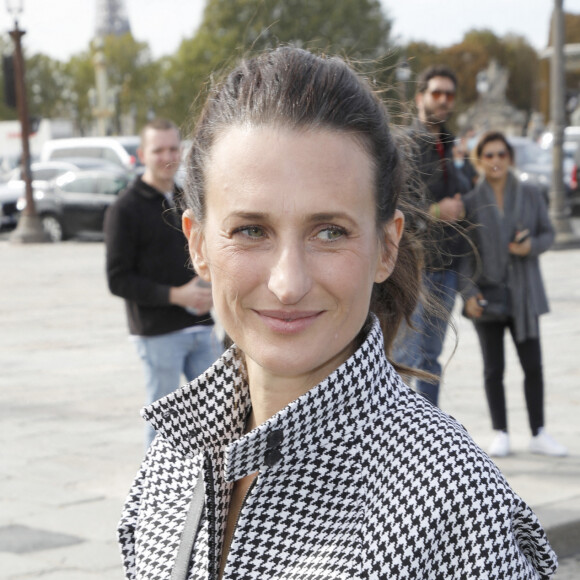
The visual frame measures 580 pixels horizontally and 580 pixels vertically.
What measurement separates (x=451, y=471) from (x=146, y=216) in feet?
14.7

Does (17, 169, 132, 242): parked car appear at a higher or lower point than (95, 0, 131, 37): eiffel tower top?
lower

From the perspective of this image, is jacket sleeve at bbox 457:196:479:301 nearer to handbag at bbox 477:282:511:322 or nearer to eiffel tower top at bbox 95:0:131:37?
handbag at bbox 477:282:511:322

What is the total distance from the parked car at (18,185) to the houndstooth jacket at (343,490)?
992 inches

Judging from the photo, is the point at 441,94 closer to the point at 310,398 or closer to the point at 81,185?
the point at 310,398

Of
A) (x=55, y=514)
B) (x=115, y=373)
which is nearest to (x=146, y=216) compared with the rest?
(x=55, y=514)

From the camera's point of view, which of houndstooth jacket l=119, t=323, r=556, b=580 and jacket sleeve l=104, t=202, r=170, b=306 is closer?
houndstooth jacket l=119, t=323, r=556, b=580

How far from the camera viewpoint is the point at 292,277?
160 centimetres

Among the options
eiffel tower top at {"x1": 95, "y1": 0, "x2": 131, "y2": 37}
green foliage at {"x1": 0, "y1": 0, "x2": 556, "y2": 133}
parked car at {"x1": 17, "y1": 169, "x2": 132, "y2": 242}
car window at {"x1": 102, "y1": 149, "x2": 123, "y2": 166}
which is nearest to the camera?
parked car at {"x1": 17, "y1": 169, "x2": 132, "y2": 242}

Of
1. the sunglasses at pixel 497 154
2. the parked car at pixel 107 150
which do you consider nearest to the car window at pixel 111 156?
the parked car at pixel 107 150

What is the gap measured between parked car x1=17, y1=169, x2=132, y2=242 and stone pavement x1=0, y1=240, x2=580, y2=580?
9.98m

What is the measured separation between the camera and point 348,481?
5.15ft

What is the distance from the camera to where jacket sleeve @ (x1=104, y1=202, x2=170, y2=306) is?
5.71m

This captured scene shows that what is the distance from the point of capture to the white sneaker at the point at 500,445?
6512 millimetres

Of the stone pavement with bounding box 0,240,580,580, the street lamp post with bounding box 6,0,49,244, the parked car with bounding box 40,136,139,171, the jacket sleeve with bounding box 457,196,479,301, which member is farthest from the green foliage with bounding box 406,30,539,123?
the jacket sleeve with bounding box 457,196,479,301
